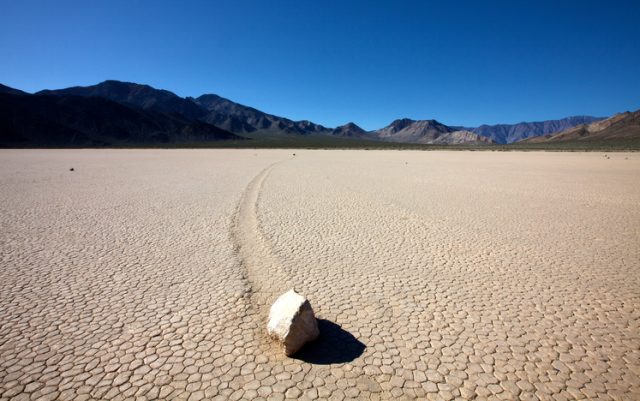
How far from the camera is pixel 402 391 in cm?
267

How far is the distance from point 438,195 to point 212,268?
923cm

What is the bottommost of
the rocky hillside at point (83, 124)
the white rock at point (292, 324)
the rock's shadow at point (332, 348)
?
the rock's shadow at point (332, 348)

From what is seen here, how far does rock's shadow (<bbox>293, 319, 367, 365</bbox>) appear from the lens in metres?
3.05

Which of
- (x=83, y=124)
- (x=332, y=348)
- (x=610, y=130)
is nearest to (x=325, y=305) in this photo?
(x=332, y=348)

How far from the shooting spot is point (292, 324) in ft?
10.0

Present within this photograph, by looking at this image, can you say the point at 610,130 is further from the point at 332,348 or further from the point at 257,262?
the point at 332,348

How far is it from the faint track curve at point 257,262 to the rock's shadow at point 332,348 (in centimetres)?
81

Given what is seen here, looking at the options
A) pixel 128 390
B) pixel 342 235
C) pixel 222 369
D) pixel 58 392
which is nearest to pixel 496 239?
pixel 342 235

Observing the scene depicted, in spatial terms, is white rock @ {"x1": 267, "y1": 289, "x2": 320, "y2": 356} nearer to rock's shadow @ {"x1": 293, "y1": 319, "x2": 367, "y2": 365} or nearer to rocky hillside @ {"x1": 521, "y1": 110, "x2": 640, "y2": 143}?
rock's shadow @ {"x1": 293, "y1": 319, "x2": 367, "y2": 365}

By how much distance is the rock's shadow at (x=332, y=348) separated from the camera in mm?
3055

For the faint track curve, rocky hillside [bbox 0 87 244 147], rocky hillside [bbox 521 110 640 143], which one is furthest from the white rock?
rocky hillside [bbox 521 110 640 143]

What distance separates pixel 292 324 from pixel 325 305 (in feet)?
3.38

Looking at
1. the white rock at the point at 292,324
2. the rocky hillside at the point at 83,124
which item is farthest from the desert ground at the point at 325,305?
the rocky hillside at the point at 83,124

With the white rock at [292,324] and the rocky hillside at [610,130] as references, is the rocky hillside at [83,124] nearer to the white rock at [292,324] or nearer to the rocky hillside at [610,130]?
the white rock at [292,324]
